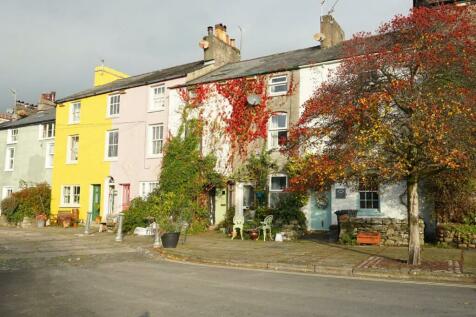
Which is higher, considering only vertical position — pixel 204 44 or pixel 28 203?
pixel 204 44

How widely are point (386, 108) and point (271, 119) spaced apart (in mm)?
10640

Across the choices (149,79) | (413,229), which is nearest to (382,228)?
(413,229)

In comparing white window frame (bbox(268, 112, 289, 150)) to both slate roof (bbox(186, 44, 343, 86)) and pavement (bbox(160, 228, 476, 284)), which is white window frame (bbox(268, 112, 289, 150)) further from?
pavement (bbox(160, 228, 476, 284))

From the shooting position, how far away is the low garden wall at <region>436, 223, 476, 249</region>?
1536 centimetres

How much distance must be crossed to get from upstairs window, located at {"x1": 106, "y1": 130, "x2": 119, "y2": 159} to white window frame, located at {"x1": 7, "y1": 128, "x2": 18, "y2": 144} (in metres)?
11.6

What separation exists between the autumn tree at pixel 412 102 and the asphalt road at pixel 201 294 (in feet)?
11.4

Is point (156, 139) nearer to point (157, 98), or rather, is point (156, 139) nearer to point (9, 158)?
point (157, 98)

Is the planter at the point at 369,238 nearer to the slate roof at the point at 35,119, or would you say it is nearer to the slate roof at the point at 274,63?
the slate roof at the point at 274,63

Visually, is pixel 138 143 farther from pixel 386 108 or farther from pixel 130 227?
pixel 386 108

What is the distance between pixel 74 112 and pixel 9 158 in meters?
9.18

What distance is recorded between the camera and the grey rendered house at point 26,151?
33.4 meters

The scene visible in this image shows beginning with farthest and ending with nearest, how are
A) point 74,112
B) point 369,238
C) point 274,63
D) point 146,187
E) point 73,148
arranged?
point 74,112 < point 73,148 < point 146,187 < point 274,63 < point 369,238

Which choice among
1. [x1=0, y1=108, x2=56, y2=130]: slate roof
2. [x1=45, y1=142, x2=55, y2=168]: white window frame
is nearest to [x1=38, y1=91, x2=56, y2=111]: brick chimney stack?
[x1=0, y1=108, x2=56, y2=130]: slate roof

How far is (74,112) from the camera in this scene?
103 feet
